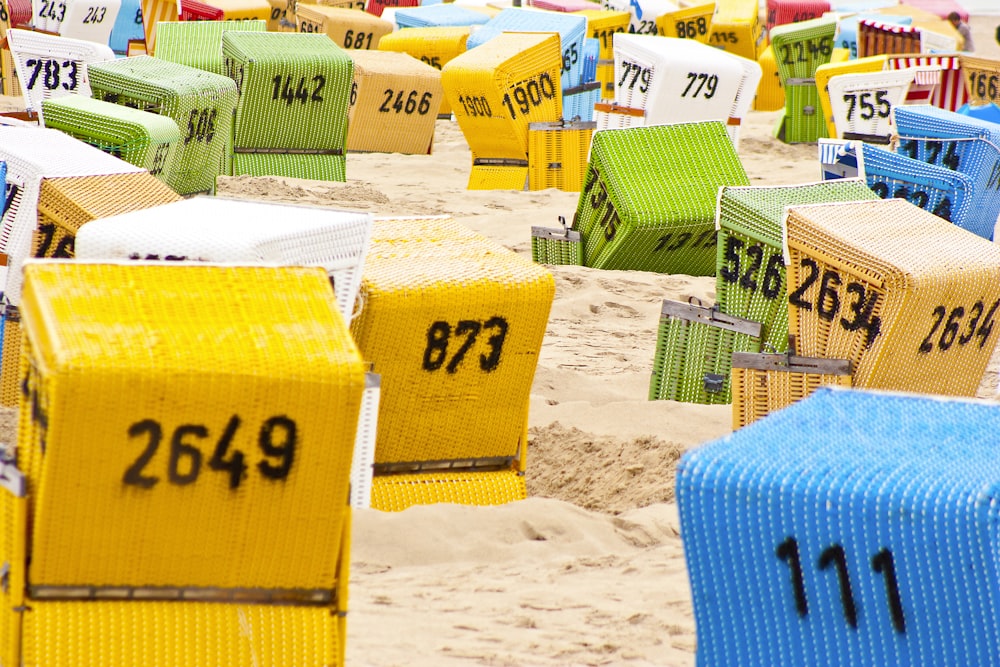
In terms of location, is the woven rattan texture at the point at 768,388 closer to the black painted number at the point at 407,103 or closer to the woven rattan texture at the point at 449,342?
the woven rattan texture at the point at 449,342

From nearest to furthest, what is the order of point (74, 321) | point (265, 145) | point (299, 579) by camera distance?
1. point (74, 321)
2. point (299, 579)
3. point (265, 145)

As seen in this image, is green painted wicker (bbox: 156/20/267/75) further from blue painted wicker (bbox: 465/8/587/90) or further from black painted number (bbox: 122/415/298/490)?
black painted number (bbox: 122/415/298/490)

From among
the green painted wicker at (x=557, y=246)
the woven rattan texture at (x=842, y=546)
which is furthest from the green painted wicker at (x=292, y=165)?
the woven rattan texture at (x=842, y=546)

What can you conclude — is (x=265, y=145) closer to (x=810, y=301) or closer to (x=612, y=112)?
(x=612, y=112)

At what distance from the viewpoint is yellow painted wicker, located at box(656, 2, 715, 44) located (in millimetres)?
23250

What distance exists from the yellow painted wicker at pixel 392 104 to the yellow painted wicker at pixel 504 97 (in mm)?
1286

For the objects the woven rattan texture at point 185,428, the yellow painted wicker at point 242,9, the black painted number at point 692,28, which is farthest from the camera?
the black painted number at point 692,28

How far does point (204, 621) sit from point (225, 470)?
39cm

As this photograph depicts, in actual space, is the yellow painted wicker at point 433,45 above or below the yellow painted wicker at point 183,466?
below

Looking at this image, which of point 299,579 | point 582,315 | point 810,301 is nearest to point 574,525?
point 810,301

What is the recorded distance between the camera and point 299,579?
3822mm

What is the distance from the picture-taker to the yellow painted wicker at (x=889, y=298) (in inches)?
227

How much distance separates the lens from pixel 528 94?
13.7 meters

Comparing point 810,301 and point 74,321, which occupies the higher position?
point 74,321
